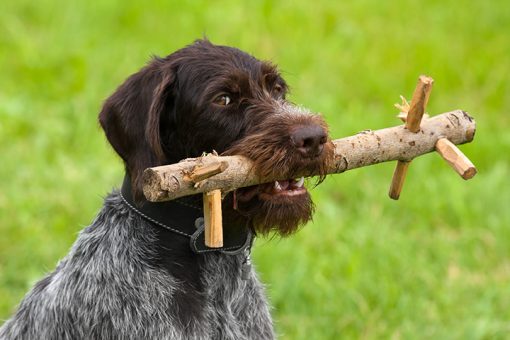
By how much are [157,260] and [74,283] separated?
39cm

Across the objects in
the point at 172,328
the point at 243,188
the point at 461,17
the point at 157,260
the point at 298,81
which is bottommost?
the point at 172,328

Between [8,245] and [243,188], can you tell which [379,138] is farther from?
[8,245]

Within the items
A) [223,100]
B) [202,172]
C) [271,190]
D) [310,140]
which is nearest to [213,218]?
[202,172]

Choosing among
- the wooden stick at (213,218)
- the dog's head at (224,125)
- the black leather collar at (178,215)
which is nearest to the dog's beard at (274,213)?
the dog's head at (224,125)

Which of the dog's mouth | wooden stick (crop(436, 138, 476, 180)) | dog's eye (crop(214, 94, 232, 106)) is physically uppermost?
dog's eye (crop(214, 94, 232, 106))

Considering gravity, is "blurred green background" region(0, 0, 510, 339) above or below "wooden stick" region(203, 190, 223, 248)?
above

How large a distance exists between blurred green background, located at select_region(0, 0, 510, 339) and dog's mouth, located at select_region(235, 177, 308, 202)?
73 cm

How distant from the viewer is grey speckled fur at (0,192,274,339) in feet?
14.1

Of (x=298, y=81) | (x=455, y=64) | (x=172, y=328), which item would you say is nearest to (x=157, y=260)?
(x=172, y=328)

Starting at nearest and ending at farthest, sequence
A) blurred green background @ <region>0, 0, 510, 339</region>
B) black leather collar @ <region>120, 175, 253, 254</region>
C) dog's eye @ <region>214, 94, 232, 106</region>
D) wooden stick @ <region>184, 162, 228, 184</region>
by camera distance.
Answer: wooden stick @ <region>184, 162, 228, 184</region>
black leather collar @ <region>120, 175, 253, 254</region>
dog's eye @ <region>214, 94, 232, 106</region>
blurred green background @ <region>0, 0, 510, 339</region>

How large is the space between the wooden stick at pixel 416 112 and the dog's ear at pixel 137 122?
1048mm

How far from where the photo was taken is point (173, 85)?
14.7 ft

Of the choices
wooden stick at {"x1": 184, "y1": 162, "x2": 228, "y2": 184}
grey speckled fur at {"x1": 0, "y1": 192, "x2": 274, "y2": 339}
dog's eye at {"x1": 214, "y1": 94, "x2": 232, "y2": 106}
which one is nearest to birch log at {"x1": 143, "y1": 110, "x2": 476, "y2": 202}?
wooden stick at {"x1": 184, "y1": 162, "x2": 228, "y2": 184}

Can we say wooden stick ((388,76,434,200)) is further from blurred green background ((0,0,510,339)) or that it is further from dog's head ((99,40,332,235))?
blurred green background ((0,0,510,339))
